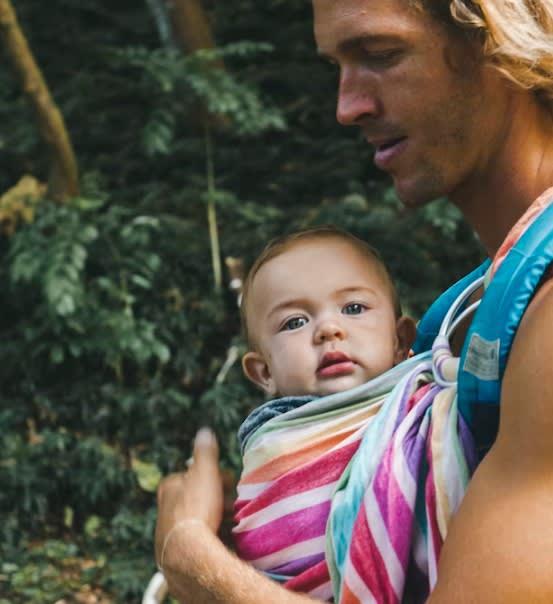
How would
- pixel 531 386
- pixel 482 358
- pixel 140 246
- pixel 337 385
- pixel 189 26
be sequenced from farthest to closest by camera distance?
pixel 189 26 → pixel 140 246 → pixel 337 385 → pixel 482 358 → pixel 531 386

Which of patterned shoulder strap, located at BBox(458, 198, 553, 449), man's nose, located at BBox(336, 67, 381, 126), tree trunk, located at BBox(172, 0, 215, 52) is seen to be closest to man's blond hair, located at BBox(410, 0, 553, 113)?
man's nose, located at BBox(336, 67, 381, 126)

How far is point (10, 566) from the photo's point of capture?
5035 millimetres

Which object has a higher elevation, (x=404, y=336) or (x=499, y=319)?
(x=499, y=319)

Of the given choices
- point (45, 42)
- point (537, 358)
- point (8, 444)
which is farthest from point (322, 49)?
point (45, 42)

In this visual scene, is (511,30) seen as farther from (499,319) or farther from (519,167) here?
(499,319)

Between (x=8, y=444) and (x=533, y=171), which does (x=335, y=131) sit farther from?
(x=533, y=171)

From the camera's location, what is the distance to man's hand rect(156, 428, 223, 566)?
1.69 meters

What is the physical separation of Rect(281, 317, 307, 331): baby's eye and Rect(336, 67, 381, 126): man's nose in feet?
1.27

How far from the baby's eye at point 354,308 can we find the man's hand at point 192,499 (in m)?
0.37

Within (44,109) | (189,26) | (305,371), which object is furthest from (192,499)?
(189,26)

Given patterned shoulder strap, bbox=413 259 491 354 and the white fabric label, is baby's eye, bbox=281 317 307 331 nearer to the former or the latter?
patterned shoulder strap, bbox=413 259 491 354

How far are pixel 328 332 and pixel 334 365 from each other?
6 centimetres

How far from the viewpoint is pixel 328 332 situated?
5.95ft

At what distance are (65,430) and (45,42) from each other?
2.97m
